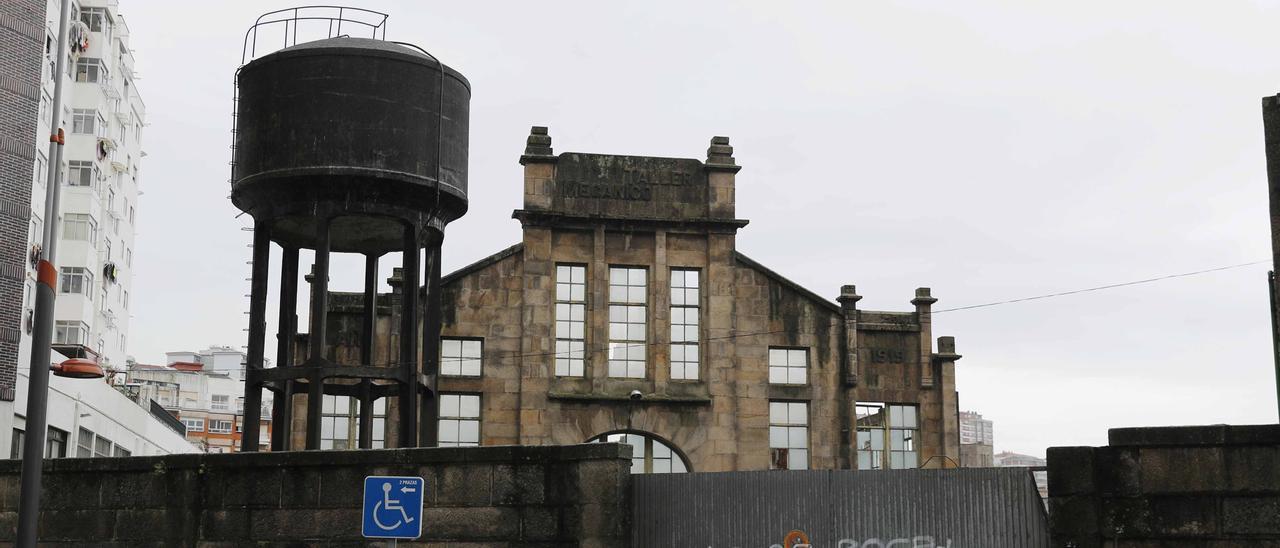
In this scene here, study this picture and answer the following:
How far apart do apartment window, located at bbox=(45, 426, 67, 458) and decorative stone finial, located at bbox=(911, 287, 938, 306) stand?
20.2m

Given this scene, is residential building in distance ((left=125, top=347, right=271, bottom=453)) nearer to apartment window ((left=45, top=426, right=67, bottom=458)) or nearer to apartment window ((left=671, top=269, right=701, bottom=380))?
apartment window ((left=45, top=426, right=67, bottom=458))

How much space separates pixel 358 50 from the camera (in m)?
21.6

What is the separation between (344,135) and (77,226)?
156ft

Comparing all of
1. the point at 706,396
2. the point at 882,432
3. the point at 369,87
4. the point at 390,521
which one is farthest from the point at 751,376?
the point at 390,521

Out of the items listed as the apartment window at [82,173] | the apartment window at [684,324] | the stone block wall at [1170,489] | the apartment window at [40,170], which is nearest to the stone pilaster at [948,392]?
the apartment window at [684,324]

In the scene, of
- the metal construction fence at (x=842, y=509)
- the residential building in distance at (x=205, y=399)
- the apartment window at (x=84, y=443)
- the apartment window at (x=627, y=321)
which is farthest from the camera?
the residential building in distance at (x=205, y=399)

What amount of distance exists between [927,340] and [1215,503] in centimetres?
2099

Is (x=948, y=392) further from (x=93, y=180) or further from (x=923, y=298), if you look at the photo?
(x=93, y=180)

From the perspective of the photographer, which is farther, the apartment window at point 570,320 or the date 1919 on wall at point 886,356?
the date 1919 on wall at point 886,356

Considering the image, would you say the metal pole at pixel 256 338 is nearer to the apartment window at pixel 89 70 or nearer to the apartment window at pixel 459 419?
the apartment window at pixel 459 419

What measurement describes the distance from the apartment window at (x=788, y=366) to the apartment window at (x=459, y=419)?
22.4 feet

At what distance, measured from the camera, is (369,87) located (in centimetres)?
2147

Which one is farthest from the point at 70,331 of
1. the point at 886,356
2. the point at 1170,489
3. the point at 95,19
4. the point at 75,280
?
the point at 1170,489

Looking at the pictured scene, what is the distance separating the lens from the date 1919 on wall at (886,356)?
114 feet
